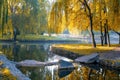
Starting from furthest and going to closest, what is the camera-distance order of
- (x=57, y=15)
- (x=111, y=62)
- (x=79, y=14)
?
1. (x=79, y=14)
2. (x=57, y=15)
3. (x=111, y=62)

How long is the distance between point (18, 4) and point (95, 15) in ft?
76.7

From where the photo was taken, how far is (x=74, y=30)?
43688 mm

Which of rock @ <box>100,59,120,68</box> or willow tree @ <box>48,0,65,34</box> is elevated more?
willow tree @ <box>48,0,65,34</box>

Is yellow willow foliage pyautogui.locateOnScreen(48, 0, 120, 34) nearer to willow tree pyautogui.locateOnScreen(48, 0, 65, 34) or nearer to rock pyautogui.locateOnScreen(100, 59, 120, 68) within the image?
willow tree pyautogui.locateOnScreen(48, 0, 65, 34)

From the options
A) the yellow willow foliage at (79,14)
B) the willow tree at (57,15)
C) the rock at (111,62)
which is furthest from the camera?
the willow tree at (57,15)

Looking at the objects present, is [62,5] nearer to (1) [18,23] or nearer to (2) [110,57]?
(2) [110,57]

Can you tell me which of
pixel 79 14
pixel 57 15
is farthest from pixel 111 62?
pixel 79 14

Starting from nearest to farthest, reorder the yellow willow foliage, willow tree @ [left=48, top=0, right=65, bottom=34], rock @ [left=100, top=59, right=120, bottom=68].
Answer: rock @ [left=100, top=59, right=120, bottom=68] < the yellow willow foliage < willow tree @ [left=48, top=0, right=65, bottom=34]

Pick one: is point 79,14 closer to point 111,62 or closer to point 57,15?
point 57,15

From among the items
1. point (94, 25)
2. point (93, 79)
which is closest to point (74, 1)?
point (94, 25)

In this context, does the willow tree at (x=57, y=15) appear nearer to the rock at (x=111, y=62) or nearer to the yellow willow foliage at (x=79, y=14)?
the yellow willow foliage at (x=79, y=14)

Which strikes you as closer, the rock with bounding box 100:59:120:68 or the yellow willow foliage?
the rock with bounding box 100:59:120:68

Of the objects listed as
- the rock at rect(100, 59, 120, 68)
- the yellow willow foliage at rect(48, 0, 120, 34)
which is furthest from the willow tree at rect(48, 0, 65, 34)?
the rock at rect(100, 59, 120, 68)

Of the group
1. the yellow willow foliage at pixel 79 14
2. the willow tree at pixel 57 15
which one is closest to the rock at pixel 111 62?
the yellow willow foliage at pixel 79 14
